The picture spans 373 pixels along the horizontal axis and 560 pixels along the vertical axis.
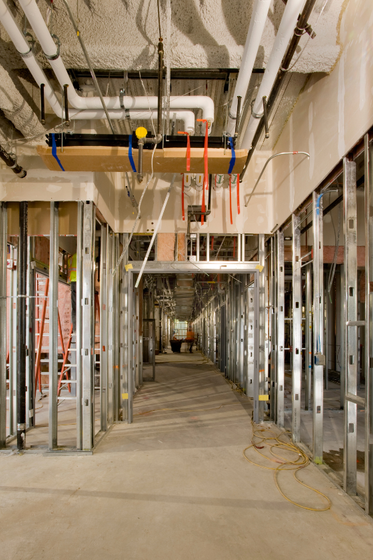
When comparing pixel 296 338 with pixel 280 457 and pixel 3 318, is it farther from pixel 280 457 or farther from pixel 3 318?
pixel 3 318

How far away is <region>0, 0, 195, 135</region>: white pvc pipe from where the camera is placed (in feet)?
7.84

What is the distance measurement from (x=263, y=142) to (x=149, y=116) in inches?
75.6

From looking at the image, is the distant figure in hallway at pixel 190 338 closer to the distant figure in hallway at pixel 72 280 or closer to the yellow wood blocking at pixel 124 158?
the distant figure in hallway at pixel 72 280

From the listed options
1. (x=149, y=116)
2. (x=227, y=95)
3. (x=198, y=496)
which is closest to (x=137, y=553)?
(x=198, y=496)

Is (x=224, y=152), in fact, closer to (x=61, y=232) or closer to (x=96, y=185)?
(x=96, y=185)

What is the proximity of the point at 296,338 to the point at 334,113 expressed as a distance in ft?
7.94

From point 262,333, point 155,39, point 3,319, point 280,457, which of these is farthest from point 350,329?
point 3,319

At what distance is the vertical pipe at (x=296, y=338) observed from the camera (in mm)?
4098

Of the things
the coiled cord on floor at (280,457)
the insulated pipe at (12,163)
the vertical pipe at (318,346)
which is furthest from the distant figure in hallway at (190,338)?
the insulated pipe at (12,163)

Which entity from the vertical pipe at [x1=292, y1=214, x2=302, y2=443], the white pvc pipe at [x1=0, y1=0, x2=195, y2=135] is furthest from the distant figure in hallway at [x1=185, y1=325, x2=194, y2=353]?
the white pvc pipe at [x1=0, y1=0, x2=195, y2=135]

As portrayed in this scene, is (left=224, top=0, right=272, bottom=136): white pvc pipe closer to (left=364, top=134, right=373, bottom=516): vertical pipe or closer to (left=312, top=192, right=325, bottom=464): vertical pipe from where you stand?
(left=364, top=134, right=373, bottom=516): vertical pipe

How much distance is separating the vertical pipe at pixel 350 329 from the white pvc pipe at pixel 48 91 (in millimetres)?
1793

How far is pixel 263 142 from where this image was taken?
494 centimetres

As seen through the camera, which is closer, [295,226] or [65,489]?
[65,489]
